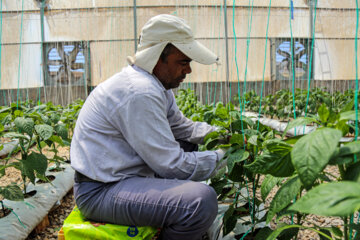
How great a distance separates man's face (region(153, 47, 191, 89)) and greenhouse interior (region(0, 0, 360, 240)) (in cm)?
2

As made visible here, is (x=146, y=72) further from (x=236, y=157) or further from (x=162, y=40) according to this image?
(x=236, y=157)

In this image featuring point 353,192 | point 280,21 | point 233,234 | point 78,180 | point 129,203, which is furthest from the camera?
point 280,21

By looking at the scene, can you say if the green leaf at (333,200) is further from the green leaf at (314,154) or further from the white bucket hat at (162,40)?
the white bucket hat at (162,40)

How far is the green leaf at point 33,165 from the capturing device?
5.81ft

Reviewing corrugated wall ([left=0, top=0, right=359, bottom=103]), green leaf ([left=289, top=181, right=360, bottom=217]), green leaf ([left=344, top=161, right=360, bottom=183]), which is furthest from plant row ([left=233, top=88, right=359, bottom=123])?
A: green leaf ([left=289, top=181, right=360, bottom=217])

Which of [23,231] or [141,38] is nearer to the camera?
[141,38]

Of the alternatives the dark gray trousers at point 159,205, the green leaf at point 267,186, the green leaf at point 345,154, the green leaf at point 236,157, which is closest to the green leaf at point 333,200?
the green leaf at point 345,154

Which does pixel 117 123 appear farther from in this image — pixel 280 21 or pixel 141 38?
pixel 280 21

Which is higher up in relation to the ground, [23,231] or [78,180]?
[78,180]

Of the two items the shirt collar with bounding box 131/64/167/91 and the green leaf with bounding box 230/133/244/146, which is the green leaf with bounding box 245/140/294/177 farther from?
the shirt collar with bounding box 131/64/167/91

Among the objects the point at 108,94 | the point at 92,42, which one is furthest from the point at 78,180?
the point at 92,42

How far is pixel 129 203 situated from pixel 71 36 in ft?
23.0

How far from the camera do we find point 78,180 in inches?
54.8

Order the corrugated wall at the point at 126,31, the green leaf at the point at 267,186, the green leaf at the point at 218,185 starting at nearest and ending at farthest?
the green leaf at the point at 267,186 < the green leaf at the point at 218,185 < the corrugated wall at the point at 126,31
